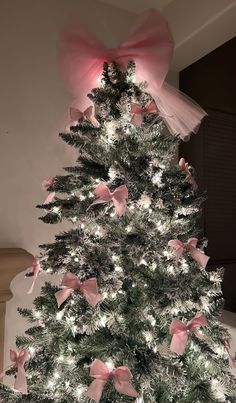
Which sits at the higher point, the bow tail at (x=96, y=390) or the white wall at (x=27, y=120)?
the white wall at (x=27, y=120)

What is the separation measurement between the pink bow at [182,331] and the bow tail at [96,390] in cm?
18

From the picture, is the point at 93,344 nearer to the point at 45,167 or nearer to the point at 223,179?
the point at 45,167

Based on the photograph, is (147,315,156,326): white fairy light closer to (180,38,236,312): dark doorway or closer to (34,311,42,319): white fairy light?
(34,311,42,319): white fairy light

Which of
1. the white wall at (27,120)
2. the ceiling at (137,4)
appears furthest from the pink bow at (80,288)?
the ceiling at (137,4)

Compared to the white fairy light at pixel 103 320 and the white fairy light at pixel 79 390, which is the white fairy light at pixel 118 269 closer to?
the white fairy light at pixel 103 320

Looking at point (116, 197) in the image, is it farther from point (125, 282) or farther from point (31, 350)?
point (31, 350)

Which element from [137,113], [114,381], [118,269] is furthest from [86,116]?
[114,381]

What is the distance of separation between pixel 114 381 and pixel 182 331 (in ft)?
0.62

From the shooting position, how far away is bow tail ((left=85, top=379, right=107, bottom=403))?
0.82 m

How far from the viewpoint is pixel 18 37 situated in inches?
68.6

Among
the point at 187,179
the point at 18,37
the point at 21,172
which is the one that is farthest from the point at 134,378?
the point at 18,37

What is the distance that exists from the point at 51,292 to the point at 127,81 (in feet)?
2.06

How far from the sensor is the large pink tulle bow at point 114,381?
82 centimetres

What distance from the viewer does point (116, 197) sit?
37.4 inches
